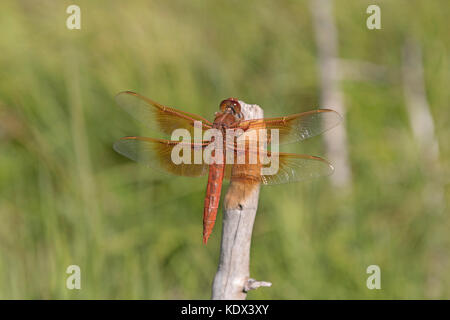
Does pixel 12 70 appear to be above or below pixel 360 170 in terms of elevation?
above

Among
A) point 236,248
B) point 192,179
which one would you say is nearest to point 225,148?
point 236,248

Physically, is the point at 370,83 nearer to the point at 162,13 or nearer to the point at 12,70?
the point at 162,13

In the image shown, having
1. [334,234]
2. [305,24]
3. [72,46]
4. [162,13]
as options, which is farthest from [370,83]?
[72,46]

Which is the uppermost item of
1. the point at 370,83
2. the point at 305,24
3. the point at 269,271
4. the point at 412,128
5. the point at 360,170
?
the point at 305,24

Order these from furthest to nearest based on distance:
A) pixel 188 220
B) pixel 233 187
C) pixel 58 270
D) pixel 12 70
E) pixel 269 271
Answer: pixel 12 70
pixel 188 220
pixel 269 271
pixel 58 270
pixel 233 187

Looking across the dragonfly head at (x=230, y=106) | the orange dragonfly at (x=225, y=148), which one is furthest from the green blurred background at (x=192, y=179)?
the dragonfly head at (x=230, y=106)

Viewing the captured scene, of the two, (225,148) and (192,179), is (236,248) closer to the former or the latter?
(225,148)

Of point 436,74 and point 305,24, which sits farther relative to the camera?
point 305,24
